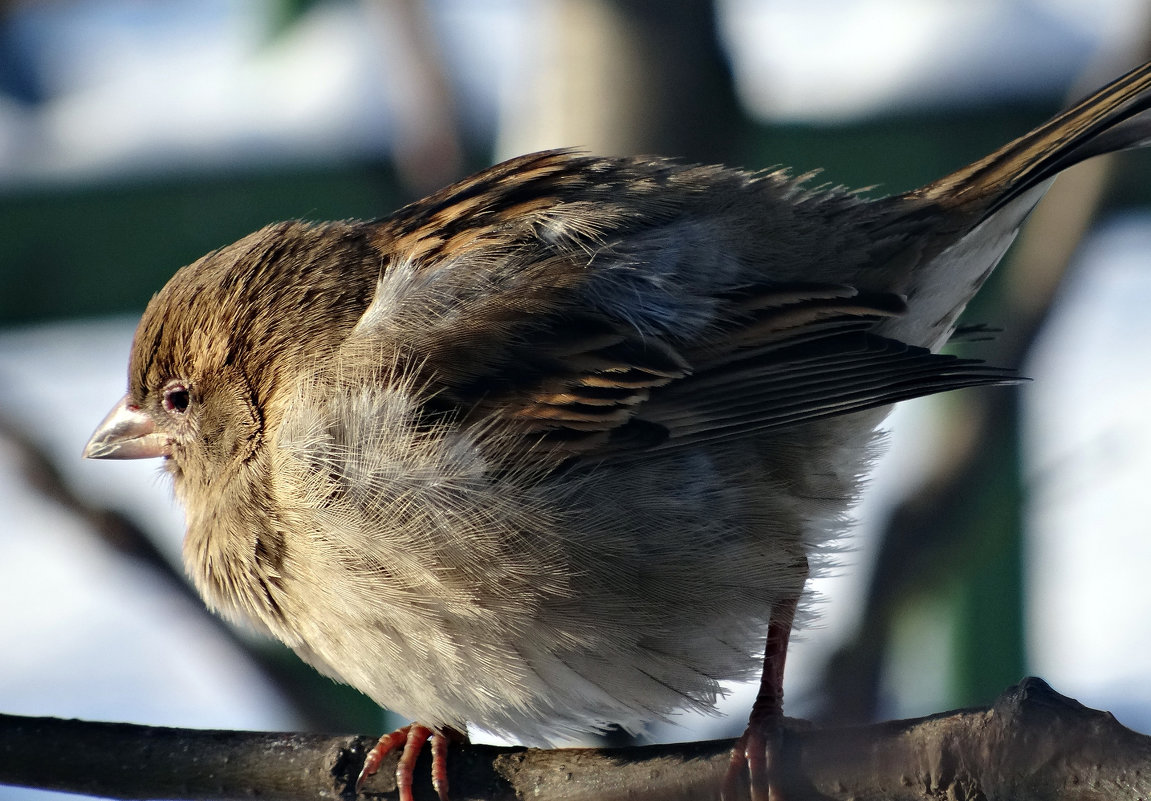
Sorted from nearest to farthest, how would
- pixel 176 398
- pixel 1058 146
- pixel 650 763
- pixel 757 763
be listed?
pixel 650 763 → pixel 757 763 → pixel 1058 146 → pixel 176 398

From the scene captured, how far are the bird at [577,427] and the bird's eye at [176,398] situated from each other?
0.47 ft

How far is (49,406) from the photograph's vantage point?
203 inches

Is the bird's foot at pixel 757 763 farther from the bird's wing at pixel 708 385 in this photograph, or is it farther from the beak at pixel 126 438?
the beak at pixel 126 438

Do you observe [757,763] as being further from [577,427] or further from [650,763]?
[577,427]

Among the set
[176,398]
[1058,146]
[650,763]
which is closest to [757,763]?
[650,763]

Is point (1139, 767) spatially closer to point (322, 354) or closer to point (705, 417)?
point (705, 417)

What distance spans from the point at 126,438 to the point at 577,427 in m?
1.40

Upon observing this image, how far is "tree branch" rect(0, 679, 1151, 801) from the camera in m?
1.89

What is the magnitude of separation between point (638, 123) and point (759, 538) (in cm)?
A: 202

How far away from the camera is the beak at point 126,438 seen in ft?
10.5

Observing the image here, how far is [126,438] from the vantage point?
323 cm

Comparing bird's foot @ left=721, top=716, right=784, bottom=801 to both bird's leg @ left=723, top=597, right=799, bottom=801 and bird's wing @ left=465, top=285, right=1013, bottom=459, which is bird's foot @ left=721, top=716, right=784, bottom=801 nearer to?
bird's leg @ left=723, top=597, right=799, bottom=801

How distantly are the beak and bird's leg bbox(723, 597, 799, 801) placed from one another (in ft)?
5.54

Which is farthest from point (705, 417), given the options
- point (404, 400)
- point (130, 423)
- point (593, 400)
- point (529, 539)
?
point (130, 423)
